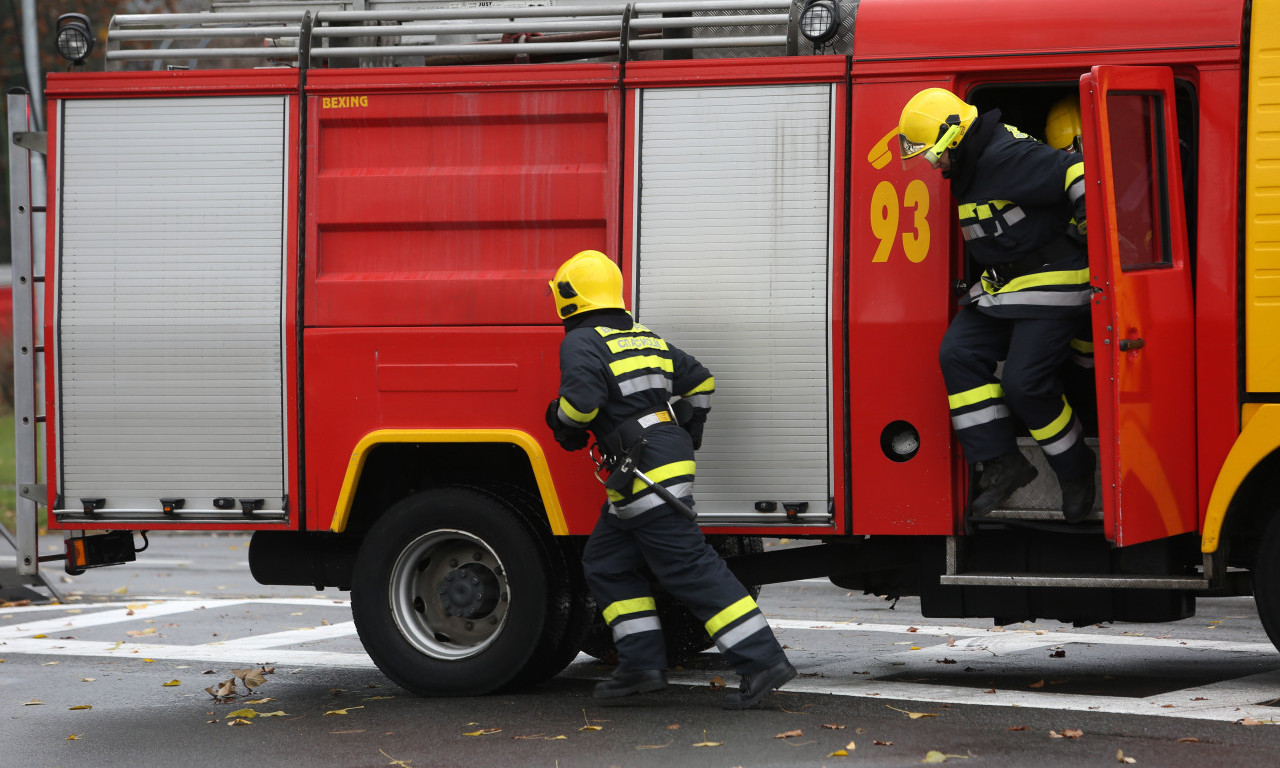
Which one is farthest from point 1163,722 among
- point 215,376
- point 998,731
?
point 215,376

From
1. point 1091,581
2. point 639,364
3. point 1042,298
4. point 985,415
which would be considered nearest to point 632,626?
point 639,364

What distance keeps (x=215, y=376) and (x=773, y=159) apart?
2.56 m

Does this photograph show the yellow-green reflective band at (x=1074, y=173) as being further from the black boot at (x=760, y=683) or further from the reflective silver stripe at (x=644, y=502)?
the black boot at (x=760, y=683)

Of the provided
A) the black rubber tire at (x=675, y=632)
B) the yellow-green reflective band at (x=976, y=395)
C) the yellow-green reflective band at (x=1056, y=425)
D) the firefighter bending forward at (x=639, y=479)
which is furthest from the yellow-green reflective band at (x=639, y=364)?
the yellow-green reflective band at (x=1056, y=425)

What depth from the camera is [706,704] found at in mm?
6379

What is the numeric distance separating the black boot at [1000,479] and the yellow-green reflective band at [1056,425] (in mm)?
120

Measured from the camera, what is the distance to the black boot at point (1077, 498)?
600cm

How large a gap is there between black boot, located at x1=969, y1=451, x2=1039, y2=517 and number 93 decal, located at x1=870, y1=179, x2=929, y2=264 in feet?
2.78

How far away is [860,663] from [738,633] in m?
1.60

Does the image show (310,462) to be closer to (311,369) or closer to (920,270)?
(311,369)

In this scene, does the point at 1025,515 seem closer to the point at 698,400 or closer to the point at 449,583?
the point at 698,400

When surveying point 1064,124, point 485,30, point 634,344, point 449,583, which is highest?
point 485,30

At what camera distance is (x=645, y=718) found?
6.10 m

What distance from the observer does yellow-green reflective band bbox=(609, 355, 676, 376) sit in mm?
6180
